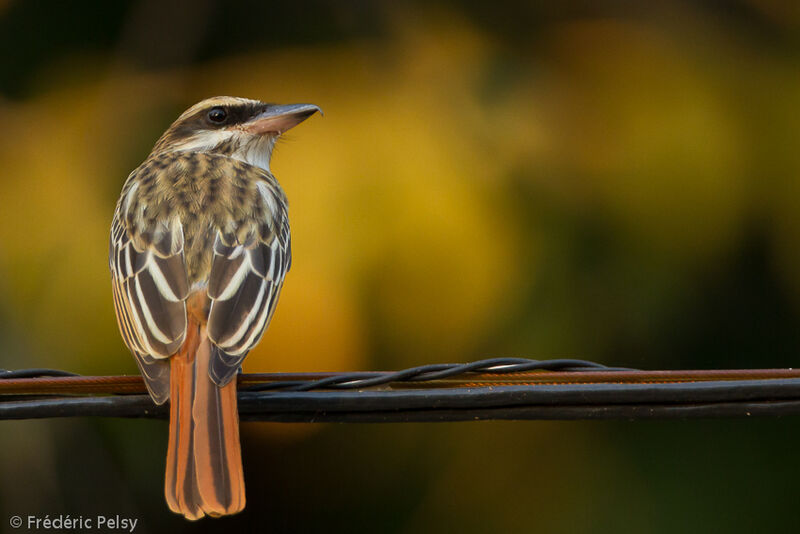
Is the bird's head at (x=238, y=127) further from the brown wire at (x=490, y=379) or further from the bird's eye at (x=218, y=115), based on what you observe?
the brown wire at (x=490, y=379)

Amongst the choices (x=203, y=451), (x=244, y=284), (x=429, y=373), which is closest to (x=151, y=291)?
(x=244, y=284)

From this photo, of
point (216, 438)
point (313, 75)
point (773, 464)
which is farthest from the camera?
point (313, 75)

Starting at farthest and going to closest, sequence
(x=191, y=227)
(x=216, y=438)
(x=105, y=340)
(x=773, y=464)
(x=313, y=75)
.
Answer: (x=313, y=75), (x=773, y=464), (x=105, y=340), (x=191, y=227), (x=216, y=438)

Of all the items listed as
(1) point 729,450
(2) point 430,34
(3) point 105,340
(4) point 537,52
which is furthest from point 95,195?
(1) point 729,450

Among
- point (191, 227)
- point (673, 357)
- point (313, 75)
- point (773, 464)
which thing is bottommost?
point (773, 464)

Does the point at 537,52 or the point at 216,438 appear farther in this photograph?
the point at 537,52

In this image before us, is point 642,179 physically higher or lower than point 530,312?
higher

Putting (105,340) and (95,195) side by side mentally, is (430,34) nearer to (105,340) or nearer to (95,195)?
(95,195)

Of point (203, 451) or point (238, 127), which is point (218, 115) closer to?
point (238, 127)

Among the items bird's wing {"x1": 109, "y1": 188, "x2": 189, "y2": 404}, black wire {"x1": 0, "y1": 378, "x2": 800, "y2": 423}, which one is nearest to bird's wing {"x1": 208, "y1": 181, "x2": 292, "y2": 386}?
bird's wing {"x1": 109, "y1": 188, "x2": 189, "y2": 404}
